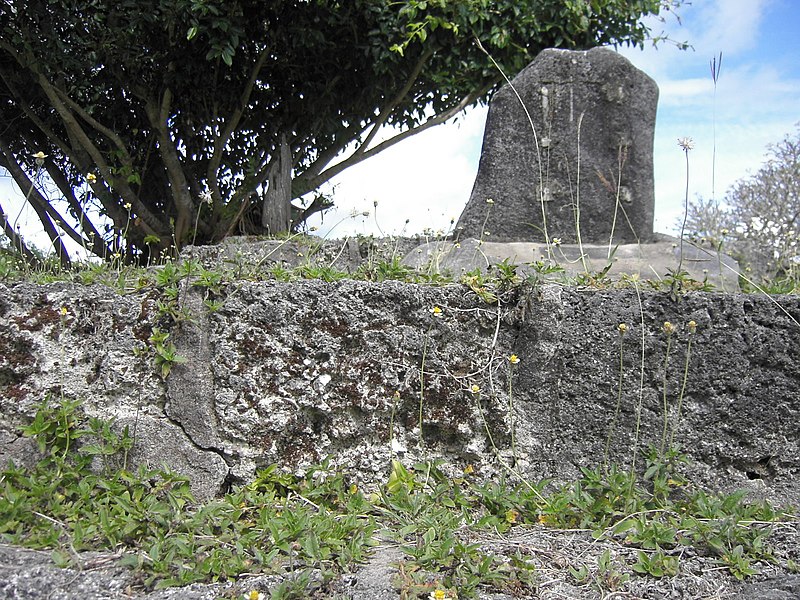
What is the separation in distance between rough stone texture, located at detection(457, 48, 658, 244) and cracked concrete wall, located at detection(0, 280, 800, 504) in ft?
5.92

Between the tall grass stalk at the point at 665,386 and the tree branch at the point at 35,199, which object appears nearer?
the tall grass stalk at the point at 665,386

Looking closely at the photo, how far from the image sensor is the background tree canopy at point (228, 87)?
6.93 meters

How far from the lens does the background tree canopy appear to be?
6.93m

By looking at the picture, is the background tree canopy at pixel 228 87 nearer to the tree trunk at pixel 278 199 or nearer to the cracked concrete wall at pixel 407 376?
the tree trunk at pixel 278 199

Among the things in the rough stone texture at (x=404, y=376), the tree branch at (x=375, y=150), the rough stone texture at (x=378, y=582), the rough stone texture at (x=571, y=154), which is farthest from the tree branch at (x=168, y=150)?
the rough stone texture at (x=378, y=582)

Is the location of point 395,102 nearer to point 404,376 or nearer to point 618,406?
point 404,376

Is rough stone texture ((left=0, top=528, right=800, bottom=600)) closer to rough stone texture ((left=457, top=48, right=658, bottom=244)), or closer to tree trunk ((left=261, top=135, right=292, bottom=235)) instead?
rough stone texture ((left=457, top=48, right=658, bottom=244))

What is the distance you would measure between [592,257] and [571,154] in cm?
84

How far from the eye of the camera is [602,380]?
2.94 meters

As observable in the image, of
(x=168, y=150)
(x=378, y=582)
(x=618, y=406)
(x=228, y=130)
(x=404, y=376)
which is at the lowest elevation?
(x=378, y=582)

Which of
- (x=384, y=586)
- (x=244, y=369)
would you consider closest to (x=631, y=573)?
(x=384, y=586)

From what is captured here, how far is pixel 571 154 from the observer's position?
4730 mm

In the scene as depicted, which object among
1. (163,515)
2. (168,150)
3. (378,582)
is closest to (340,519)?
(378,582)

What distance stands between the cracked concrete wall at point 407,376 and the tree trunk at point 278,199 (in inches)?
173
